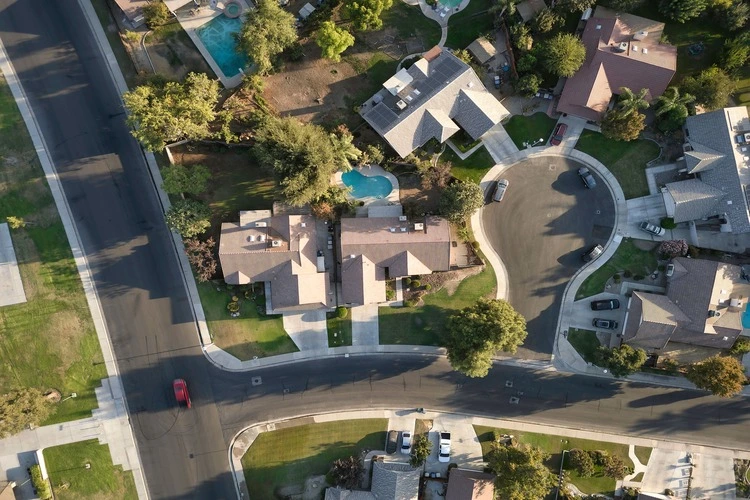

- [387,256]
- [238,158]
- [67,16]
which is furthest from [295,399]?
[67,16]

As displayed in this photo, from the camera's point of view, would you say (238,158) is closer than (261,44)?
No

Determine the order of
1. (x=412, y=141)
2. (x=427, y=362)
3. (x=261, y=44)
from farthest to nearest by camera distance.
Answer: (x=427, y=362) < (x=412, y=141) < (x=261, y=44)

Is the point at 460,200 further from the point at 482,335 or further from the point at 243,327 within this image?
the point at 243,327

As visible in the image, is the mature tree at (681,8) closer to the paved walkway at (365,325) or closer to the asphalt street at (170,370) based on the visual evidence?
the asphalt street at (170,370)

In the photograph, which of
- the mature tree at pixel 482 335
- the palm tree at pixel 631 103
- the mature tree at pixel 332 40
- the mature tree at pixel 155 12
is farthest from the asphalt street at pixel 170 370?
the mature tree at pixel 332 40

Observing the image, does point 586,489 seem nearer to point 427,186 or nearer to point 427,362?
point 427,362
